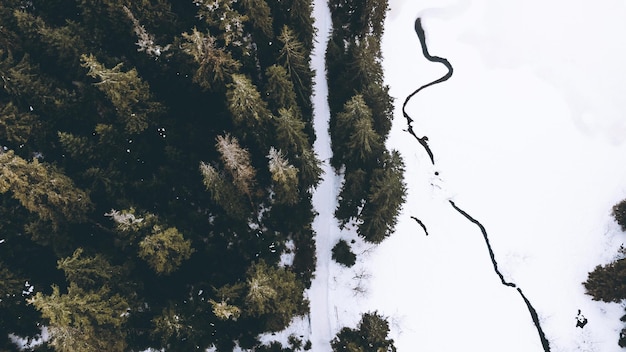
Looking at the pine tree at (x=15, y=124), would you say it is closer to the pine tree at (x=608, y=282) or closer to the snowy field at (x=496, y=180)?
the snowy field at (x=496, y=180)

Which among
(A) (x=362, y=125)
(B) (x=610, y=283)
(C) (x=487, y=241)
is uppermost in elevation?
(A) (x=362, y=125)

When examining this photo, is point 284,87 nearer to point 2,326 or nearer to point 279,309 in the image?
point 279,309

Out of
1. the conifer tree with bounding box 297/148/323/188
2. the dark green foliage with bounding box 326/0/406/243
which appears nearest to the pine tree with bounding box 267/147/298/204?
the conifer tree with bounding box 297/148/323/188

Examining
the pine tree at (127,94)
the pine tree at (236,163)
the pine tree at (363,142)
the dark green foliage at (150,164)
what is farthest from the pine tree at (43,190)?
the pine tree at (363,142)

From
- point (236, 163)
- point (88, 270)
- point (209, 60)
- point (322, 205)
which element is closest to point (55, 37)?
point (209, 60)

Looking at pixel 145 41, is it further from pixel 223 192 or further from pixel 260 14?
pixel 223 192

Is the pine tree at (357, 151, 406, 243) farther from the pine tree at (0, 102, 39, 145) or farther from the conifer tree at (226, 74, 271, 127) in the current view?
the pine tree at (0, 102, 39, 145)
